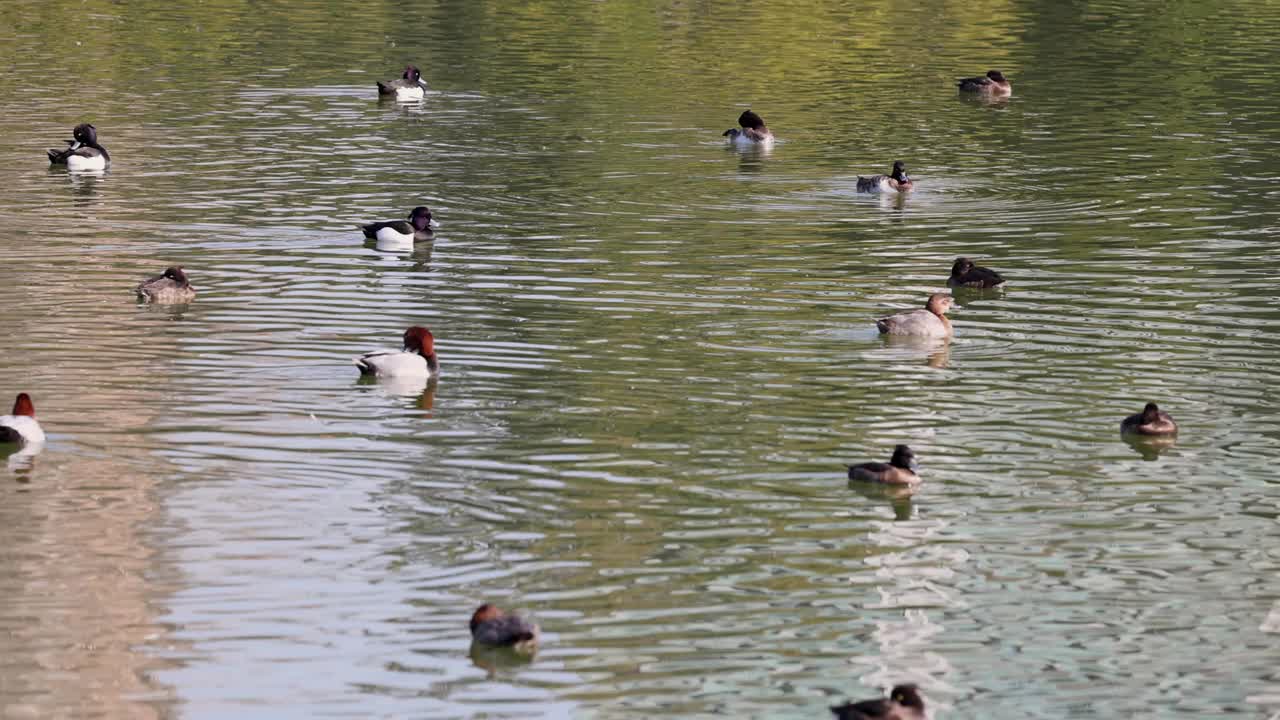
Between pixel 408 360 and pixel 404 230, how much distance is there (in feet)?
26.7

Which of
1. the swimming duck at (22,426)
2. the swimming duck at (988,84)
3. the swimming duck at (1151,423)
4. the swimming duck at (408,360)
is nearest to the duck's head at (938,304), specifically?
the swimming duck at (1151,423)

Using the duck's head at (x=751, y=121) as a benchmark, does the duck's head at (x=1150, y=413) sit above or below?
below

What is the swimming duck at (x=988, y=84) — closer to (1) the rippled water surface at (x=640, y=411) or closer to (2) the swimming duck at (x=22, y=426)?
(1) the rippled water surface at (x=640, y=411)

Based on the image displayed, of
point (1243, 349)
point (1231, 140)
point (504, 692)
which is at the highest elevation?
point (1231, 140)

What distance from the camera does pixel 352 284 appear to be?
3023 cm

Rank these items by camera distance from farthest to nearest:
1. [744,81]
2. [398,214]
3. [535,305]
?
[744,81]
[398,214]
[535,305]

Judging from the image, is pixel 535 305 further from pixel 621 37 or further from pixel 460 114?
pixel 621 37

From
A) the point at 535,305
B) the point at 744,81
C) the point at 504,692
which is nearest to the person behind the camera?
the point at 504,692

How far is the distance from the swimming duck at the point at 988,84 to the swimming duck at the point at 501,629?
34.7 m

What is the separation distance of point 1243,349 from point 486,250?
11.5 meters

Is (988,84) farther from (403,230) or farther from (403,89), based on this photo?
(403,230)

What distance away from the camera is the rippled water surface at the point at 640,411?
1639 cm

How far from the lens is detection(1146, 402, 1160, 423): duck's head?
71.6 ft

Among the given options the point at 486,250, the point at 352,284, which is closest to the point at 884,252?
the point at 486,250
